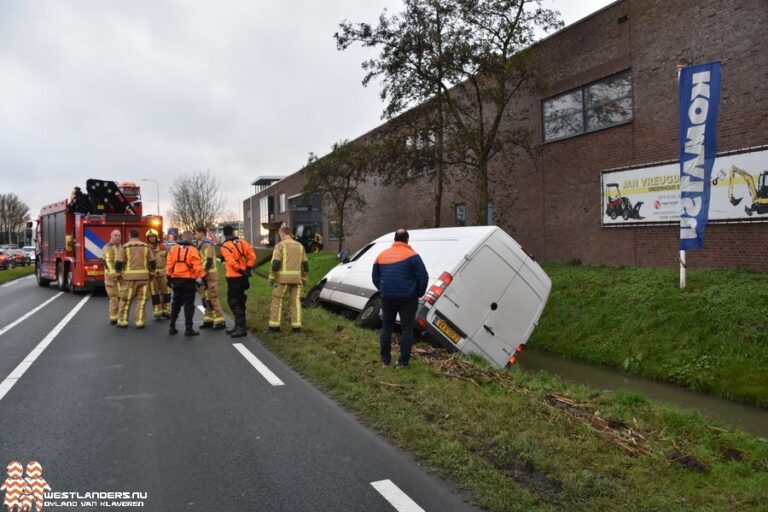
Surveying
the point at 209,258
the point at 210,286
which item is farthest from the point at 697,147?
the point at 210,286

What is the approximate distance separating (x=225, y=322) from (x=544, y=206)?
1036cm

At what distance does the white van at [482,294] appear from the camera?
24.3ft

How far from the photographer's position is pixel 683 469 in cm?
405

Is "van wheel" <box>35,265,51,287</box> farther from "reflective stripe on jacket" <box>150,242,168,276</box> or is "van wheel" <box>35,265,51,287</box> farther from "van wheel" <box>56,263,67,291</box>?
"reflective stripe on jacket" <box>150,242,168,276</box>

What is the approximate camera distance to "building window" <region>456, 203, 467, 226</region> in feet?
69.6

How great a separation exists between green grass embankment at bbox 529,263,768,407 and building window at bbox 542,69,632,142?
14.1ft

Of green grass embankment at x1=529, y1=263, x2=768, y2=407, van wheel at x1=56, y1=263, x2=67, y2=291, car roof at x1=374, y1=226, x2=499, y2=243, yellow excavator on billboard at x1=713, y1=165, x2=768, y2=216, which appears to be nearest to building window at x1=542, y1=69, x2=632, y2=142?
yellow excavator on billboard at x1=713, y1=165, x2=768, y2=216

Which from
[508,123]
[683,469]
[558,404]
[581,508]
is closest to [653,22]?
[508,123]

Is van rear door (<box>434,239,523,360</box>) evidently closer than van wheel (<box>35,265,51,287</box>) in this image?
Yes

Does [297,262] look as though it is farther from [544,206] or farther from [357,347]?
[544,206]

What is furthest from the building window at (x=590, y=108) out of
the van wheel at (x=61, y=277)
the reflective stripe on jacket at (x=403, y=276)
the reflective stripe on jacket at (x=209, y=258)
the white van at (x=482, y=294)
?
the van wheel at (x=61, y=277)

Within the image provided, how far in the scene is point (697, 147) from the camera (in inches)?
405

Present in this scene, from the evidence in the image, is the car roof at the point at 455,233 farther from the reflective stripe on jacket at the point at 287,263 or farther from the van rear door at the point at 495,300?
the reflective stripe on jacket at the point at 287,263

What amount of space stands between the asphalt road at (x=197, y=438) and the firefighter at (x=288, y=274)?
4.40ft
